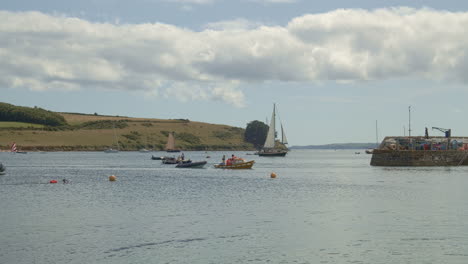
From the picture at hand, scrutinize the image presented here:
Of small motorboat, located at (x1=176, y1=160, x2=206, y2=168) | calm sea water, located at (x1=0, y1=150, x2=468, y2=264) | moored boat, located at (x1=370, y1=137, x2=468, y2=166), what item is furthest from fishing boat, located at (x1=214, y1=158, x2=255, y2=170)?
calm sea water, located at (x1=0, y1=150, x2=468, y2=264)

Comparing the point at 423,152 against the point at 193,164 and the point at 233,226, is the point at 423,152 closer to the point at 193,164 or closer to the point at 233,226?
the point at 193,164

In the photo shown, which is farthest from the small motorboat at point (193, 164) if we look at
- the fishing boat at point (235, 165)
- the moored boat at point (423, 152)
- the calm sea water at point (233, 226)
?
the calm sea water at point (233, 226)

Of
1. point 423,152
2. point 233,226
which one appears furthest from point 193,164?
point 233,226

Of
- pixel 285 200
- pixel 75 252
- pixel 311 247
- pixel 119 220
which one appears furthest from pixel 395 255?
pixel 285 200

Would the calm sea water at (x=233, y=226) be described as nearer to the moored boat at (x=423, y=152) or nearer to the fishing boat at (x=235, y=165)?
the fishing boat at (x=235, y=165)

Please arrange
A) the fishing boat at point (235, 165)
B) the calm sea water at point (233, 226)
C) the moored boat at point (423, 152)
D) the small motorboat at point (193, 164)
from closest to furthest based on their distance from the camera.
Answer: the calm sea water at point (233, 226) < the fishing boat at point (235, 165) < the small motorboat at point (193, 164) < the moored boat at point (423, 152)

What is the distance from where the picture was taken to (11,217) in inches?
1924

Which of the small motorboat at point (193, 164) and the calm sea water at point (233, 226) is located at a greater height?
the small motorboat at point (193, 164)

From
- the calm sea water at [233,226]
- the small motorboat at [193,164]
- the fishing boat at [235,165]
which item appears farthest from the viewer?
the small motorboat at [193,164]

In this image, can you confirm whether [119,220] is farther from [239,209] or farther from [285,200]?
[285,200]

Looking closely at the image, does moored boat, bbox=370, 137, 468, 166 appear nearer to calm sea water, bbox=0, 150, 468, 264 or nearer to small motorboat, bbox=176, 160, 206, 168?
small motorboat, bbox=176, 160, 206, 168

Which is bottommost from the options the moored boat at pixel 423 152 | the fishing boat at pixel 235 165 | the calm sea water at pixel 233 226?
the calm sea water at pixel 233 226

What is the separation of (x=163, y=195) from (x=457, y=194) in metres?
32.6

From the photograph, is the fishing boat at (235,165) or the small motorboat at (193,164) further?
the small motorboat at (193,164)
